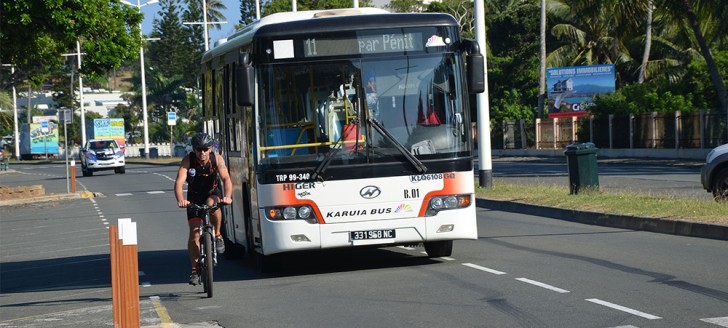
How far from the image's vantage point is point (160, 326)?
975cm

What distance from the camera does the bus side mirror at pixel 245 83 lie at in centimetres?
1230

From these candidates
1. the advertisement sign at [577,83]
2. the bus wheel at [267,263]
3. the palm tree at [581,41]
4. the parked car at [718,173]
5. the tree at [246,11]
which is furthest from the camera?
the tree at [246,11]

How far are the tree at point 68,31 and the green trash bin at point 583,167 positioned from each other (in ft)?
51.0

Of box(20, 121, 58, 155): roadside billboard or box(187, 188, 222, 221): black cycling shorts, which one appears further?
box(20, 121, 58, 155): roadside billboard

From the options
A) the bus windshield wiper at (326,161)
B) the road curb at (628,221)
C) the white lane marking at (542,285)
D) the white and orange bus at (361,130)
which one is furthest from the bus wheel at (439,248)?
the road curb at (628,221)

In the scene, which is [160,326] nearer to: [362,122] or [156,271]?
[362,122]

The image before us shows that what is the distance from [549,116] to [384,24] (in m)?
49.7

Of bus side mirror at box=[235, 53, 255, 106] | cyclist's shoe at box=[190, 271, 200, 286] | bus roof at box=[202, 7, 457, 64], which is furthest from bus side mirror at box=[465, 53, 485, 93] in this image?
cyclist's shoe at box=[190, 271, 200, 286]

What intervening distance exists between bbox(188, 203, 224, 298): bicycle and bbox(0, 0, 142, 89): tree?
68.2 feet

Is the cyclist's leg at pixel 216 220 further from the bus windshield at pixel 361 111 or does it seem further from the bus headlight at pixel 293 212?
the bus windshield at pixel 361 111

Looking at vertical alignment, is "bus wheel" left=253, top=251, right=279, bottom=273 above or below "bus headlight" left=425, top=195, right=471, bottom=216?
below

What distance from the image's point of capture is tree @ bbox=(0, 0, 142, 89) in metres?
31.2

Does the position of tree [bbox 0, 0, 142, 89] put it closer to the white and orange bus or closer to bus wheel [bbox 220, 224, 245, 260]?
bus wheel [bbox 220, 224, 245, 260]

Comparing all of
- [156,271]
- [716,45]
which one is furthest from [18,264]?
[716,45]
